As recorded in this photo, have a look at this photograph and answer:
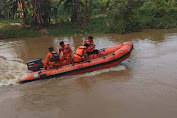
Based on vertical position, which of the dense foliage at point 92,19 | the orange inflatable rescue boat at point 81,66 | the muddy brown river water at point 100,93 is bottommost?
the muddy brown river water at point 100,93

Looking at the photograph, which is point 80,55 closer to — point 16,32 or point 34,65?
point 34,65

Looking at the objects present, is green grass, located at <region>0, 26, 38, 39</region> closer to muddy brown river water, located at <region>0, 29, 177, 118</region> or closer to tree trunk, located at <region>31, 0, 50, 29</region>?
tree trunk, located at <region>31, 0, 50, 29</region>

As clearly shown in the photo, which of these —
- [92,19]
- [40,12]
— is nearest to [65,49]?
[40,12]

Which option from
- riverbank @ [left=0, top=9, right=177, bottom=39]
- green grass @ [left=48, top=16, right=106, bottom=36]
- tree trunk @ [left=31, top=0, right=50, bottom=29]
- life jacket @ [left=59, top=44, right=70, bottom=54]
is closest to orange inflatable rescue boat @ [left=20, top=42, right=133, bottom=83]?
life jacket @ [left=59, top=44, right=70, bottom=54]

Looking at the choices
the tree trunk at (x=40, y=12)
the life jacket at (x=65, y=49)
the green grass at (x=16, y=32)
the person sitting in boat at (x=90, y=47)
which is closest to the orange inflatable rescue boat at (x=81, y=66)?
the person sitting in boat at (x=90, y=47)

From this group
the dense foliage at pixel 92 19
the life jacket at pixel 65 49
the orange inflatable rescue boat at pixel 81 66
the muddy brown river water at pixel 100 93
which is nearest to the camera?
the muddy brown river water at pixel 100 93

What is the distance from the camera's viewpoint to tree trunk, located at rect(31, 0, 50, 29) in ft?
49.8

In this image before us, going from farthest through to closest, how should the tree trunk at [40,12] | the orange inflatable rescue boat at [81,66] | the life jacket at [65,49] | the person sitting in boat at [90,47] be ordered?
the tree trunk at [40,12] → the person sitting in boat at [90,47] → the life jacket at [65,49] → the orange inflatable rescue boat at [81,66]

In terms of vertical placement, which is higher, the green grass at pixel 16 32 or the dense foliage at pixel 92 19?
the dense foliage at pixel 92 19

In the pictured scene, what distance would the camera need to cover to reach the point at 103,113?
382cm

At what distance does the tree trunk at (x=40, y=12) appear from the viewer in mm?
15172

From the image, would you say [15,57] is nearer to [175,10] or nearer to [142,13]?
[142,13]

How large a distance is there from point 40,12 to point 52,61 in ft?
34.6

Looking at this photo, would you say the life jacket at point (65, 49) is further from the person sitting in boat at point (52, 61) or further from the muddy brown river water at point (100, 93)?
the muddy brown river water at point (100, 93)
